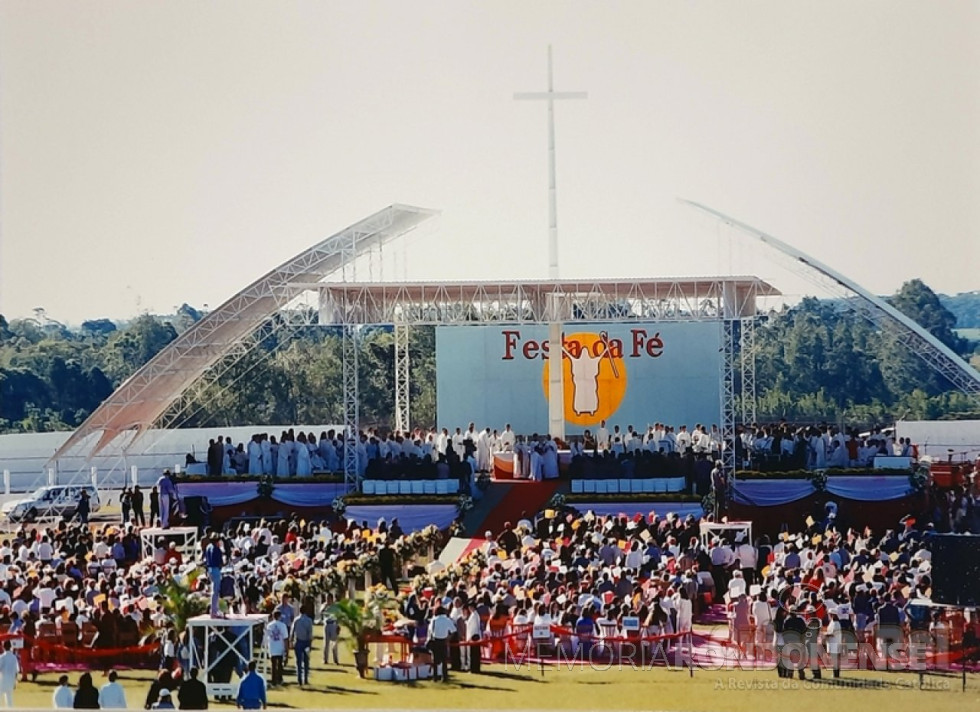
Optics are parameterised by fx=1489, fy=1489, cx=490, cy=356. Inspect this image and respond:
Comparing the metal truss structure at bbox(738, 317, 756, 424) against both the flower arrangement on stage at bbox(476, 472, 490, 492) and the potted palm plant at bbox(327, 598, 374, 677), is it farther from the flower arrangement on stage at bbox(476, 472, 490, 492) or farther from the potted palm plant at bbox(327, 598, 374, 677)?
the potted palm plant at bbox(327, 598, 374, 677)

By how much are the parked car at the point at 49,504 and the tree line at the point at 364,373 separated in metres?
13.8

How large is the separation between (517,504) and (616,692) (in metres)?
9.99

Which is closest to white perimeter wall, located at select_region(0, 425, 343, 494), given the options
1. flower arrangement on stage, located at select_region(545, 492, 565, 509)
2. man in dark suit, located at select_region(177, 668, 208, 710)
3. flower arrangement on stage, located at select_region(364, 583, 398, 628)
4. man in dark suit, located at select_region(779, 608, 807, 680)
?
flower arrangement on stage, located at select_region(545, 492, 565, 509)

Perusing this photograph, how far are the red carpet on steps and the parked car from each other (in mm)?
8249

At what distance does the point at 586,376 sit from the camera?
32.6 meters

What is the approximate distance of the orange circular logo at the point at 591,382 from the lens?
3253cm

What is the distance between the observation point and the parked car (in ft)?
93.4

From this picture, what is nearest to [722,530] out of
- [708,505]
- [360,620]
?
[708,505]

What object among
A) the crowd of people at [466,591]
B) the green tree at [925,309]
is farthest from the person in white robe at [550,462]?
the green tree at [925,309]

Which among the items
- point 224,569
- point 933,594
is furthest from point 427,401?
point 933,594

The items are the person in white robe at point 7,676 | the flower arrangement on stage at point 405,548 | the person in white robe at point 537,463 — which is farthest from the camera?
the person in white robe at point 537,463

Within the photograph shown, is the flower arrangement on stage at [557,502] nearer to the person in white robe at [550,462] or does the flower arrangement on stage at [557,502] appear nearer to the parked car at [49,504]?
the person in white robe at [550,462]

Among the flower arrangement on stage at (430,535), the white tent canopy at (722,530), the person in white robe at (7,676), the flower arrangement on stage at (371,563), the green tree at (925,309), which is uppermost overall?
the green tree at (925,309)

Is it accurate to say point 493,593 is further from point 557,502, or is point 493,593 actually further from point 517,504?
point 517,504
